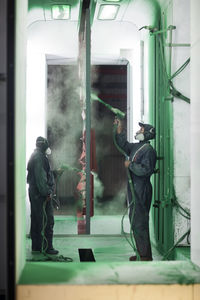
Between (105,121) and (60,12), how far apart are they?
3222mm

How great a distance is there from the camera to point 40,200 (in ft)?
18.0

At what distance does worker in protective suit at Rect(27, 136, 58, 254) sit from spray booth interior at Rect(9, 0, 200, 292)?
0.82 ft

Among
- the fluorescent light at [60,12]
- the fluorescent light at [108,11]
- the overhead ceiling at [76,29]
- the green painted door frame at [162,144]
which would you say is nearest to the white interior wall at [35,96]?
the overhead ceiling at [76,29]

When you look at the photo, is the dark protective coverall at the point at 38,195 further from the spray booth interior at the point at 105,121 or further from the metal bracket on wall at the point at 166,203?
the metal bracket on wall at the point at 166,203

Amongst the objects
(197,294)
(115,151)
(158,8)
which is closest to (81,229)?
(115,151)

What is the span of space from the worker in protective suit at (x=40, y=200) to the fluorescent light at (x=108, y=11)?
220 centimetres

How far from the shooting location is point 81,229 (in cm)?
651

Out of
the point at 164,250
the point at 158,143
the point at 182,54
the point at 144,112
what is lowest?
the point at 164,250

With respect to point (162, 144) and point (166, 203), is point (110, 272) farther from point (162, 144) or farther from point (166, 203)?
point (162, 144)

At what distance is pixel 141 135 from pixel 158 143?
59cm

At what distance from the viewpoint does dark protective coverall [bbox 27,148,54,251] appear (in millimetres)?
5348

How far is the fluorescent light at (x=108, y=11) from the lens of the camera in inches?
229

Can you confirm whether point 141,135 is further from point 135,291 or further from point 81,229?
point 135,291

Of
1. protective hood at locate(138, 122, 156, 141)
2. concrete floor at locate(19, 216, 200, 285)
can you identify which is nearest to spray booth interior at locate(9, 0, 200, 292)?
concrete floor at locate(19, 216, 200, 285)
